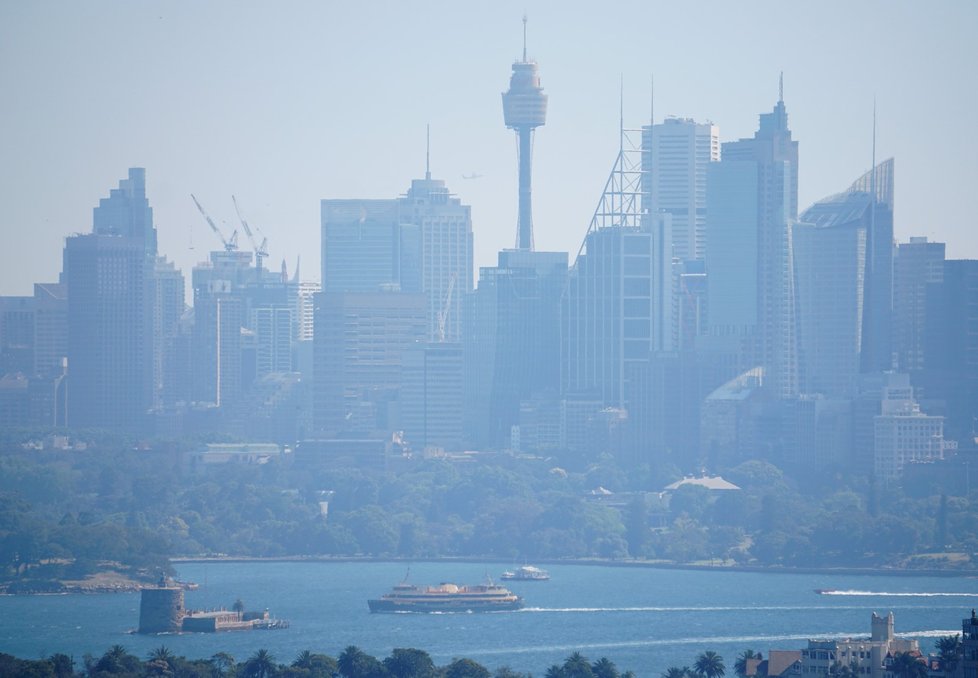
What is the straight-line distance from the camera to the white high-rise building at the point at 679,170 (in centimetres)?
19200

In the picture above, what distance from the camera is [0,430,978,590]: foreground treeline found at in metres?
133

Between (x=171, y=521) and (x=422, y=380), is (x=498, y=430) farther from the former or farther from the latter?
(x=171, y=521)

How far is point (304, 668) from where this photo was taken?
277 ft

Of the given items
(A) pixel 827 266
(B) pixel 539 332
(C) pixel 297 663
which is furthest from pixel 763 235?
(C) pixel 297 663

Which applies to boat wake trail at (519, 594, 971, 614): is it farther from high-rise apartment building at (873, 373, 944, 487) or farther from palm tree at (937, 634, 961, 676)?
high-rise apartment building at (873, 373, 944, 487)

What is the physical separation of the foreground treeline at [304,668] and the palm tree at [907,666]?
1151cm

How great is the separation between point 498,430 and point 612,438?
12.0 meters

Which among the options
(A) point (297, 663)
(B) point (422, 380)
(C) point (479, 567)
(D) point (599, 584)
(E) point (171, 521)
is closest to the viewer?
(A) point (297, 663)

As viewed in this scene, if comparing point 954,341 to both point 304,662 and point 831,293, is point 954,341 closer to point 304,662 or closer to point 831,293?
point 831,293

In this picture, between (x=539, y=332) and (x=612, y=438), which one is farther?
(x=539, y=332)

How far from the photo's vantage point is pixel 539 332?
194 metres

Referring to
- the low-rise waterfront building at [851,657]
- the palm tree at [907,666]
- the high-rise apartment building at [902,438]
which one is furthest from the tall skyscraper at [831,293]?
the palm tree at [907,666]

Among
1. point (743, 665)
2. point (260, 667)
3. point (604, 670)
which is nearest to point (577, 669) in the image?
point (604, 670)

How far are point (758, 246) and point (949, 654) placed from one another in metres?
110
